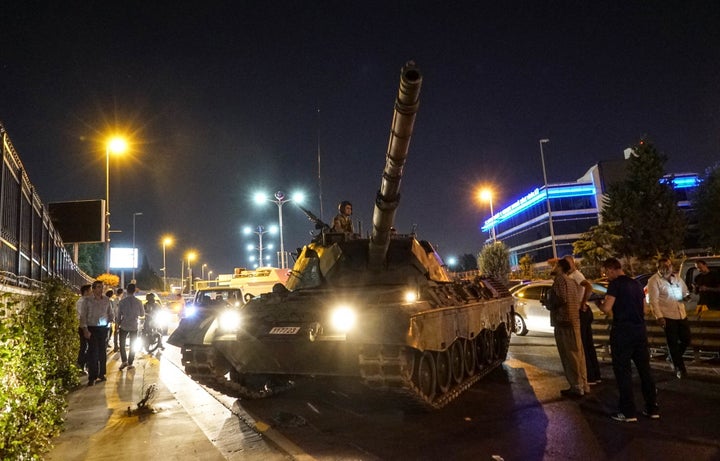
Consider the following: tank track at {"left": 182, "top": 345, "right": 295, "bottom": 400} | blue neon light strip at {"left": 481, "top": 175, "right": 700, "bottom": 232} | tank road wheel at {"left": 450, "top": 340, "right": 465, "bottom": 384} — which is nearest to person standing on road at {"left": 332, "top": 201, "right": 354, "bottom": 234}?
tank road wheel at {"left": 450, "top": 340, "right": 465, "bottom": 384}

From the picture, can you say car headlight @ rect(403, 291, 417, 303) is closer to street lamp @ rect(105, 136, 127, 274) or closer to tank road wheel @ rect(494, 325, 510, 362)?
tank road wheel @ rect(494, 325, 510, 362)

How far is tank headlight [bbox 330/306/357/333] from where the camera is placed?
6135 mm

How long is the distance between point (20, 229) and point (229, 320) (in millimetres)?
2945

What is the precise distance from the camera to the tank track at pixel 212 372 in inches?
272

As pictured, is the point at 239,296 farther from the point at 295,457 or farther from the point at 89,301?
the point at 295,457

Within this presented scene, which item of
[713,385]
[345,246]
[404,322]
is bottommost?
[713,385]

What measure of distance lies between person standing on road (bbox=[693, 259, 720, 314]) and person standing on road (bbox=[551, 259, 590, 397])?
324cm

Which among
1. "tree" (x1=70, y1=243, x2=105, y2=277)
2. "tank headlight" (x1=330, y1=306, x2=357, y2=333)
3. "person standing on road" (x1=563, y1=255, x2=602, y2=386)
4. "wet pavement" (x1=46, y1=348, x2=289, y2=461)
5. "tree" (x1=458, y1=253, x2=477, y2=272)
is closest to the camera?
"wet pavement" (x1=46, y1=348, x2=289, y2=461)

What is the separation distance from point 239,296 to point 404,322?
1242 centimetres

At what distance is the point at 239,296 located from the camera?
17266 millimetres

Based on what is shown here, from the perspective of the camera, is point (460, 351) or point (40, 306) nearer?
point (40, 306)

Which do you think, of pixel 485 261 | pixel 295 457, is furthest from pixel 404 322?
pixel 485 261

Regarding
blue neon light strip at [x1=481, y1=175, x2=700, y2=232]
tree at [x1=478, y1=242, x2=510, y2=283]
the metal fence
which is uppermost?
blue neon light strip at [x1=481, y1=175, x2=700, y2=232]

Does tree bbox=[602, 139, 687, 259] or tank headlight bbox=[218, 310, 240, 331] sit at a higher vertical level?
tree bbox=[602, 139, 687, 259]
